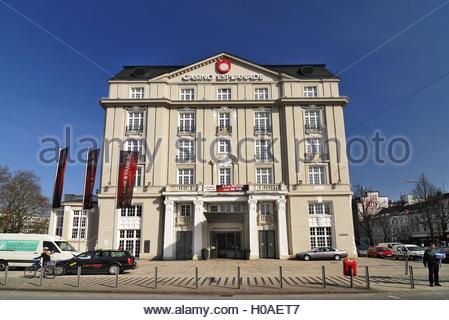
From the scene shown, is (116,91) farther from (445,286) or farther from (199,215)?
(445,286)

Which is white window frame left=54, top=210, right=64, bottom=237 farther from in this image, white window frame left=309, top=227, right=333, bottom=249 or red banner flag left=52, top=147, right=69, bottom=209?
white window frame left=309, top=227, right=333, bottom=249

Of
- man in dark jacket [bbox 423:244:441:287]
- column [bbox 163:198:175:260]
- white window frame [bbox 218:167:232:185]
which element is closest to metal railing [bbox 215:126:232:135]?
white window frame [bbox 218:167:232:185]

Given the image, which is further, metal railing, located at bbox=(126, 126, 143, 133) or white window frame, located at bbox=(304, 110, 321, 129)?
white window frame, located at bbox=(304, 110, 321, 129)

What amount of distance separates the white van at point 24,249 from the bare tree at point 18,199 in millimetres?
26905

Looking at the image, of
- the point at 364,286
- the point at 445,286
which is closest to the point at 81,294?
the point at 364,286

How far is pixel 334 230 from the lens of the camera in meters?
35.7

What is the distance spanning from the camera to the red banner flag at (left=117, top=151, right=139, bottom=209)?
3306 centimetres

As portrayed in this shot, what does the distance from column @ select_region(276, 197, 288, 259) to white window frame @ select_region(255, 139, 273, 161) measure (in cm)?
581

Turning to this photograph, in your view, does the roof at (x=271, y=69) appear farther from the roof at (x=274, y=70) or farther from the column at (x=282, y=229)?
the column at (x=282, y=229)

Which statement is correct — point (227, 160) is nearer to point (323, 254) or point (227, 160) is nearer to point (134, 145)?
point (134, 145)

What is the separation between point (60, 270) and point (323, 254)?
2411 centimetres

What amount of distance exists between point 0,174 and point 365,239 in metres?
105

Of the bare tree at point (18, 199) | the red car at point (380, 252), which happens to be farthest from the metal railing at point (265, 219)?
the bare tree at point (18, 199)

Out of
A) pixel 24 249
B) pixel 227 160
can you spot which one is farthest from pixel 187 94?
pixel 24 249
